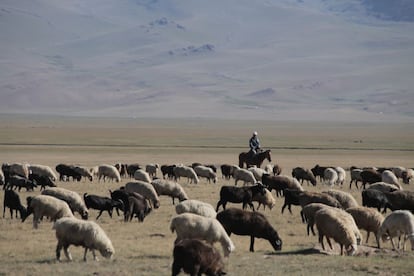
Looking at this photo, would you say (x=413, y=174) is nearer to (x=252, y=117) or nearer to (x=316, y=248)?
(x=316, y=248)

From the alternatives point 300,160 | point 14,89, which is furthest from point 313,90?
point 300,160

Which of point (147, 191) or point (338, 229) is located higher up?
point (147, 191)

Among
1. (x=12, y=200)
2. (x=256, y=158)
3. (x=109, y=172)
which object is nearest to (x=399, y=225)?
(x=12, y=200)

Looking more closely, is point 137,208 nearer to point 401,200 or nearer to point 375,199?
point 375,199

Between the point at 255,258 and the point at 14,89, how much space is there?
188108 mm

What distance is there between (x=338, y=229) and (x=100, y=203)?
6666 millimetres

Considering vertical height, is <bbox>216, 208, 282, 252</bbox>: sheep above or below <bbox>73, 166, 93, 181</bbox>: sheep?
below

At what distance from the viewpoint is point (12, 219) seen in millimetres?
18641

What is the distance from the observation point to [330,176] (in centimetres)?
2984

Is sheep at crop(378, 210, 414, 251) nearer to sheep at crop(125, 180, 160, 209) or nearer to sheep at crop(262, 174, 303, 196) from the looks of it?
sheep at crop(125, 180, 160, 209)

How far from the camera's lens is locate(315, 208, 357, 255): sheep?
14.2 metres

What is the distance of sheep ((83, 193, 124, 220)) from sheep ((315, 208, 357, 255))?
6.03 metres

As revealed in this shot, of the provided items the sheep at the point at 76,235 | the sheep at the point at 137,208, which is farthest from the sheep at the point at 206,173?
the sheep at the point at 76,235

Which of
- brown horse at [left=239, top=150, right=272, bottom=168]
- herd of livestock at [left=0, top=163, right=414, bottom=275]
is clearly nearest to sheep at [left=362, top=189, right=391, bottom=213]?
herd of livestock at [left=0, top=163, right=414, bottom=275]
